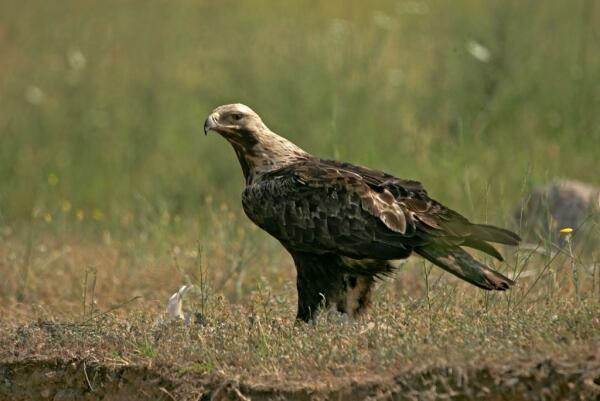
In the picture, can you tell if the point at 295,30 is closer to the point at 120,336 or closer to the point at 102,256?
the point at 102,256

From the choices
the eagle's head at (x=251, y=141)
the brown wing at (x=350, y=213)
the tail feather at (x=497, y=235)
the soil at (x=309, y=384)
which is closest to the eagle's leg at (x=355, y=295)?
the brown wing at (x=350, y=213)

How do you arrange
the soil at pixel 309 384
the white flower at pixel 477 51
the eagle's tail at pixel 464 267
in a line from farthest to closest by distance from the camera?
1. the white flower at pixel 477 51
2. the eagle's tail at pixel 464 267
3. the soil at pixel 309 384

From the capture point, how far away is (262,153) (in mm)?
7402

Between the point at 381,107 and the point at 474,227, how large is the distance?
19.4ft

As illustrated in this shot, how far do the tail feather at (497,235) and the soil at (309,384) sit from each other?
1.35 metres

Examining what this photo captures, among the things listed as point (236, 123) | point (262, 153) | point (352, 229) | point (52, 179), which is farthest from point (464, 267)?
point (52, 179)

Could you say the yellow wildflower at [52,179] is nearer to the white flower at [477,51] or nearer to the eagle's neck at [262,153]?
the white flower at [477,51]

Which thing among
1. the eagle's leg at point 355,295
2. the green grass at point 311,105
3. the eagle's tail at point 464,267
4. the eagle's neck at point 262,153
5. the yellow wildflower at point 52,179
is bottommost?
the yellow wildflower at point 52,179

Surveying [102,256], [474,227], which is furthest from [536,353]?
[102,256]

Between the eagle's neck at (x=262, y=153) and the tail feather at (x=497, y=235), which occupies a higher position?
the eagle's neck at (x=262, y=153)

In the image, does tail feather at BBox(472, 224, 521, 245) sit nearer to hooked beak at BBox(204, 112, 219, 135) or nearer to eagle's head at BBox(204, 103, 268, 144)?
eagle's head at BBox(204, 103, 268, 144)

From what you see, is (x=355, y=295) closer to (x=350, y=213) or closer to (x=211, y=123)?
(x=350, y=213)

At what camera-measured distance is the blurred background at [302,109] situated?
11.5 metres

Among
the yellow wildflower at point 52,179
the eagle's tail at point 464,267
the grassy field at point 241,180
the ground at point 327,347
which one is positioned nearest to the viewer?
the ground at point 327,347
